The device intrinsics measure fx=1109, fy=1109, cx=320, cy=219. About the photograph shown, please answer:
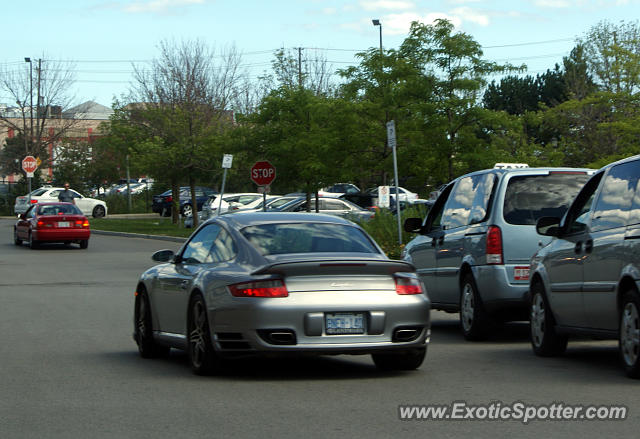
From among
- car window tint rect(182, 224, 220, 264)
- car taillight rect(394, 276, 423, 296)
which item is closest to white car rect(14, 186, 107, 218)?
car window tint rect(182, 224, 220, 264)

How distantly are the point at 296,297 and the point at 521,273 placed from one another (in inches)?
155

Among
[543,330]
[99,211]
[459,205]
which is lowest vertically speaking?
[99,211]

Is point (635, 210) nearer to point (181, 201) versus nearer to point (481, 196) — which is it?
point (481, 196)

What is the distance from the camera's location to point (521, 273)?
1193cm

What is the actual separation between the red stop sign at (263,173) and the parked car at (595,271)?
77.3ft

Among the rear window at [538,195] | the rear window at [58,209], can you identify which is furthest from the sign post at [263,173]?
the rear window at [538,195]

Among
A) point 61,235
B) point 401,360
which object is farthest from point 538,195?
point 61,235

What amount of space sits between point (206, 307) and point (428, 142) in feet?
65.1

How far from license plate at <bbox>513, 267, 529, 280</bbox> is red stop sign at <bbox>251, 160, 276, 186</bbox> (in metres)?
22.7

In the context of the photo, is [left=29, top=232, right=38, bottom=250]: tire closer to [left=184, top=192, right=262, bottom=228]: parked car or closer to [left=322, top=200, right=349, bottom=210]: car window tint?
[left=184, top=192, right=262, bottom=228]: parked car

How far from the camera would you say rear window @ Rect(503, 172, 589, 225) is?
12.1 metres

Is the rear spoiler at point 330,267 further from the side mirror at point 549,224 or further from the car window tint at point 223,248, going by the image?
the side mirror at point 549,224

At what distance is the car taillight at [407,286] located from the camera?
9.14 metres

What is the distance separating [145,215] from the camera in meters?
63.7
